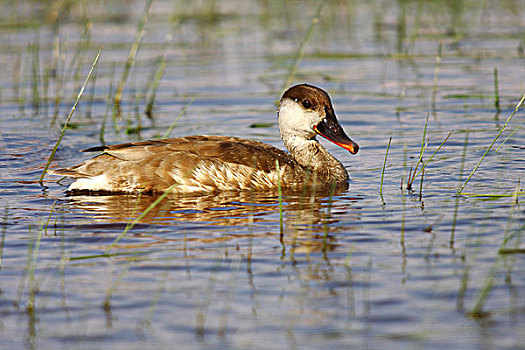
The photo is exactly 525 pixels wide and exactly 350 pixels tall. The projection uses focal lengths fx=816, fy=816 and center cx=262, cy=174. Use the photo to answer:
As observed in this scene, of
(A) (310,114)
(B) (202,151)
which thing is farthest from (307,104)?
(B) (202,151)

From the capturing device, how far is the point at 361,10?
66.6 feet

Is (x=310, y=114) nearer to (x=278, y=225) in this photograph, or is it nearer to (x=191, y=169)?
(x=191, y=169)

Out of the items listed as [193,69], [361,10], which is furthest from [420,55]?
[361,10]

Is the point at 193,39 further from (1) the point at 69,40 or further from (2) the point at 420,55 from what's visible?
(2) the point at 420,55

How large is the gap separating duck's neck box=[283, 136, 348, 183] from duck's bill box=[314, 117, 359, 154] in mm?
231

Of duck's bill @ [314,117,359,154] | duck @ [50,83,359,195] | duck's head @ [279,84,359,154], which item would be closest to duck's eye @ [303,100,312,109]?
duck's head @ [279,84,359,154]

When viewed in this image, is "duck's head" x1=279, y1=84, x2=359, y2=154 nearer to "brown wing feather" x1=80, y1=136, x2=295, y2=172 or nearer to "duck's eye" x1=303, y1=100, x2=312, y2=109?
"duck's eye" x1=303, y1=100, x2=312, y2=109

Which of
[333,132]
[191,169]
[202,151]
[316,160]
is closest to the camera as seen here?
[191,169]

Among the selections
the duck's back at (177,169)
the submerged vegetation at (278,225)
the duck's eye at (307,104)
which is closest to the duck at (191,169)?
the duck's back at (177,169)

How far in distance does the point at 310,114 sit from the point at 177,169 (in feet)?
5.13

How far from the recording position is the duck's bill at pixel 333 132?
Answer: 843 centimetres

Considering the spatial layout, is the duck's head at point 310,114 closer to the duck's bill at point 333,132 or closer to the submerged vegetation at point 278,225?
the duck's bill at point 333,132

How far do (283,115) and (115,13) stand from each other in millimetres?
12136

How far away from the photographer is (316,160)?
8734 millimetres
